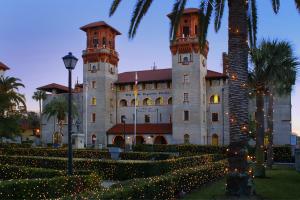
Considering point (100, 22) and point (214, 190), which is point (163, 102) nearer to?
point (100, 22)

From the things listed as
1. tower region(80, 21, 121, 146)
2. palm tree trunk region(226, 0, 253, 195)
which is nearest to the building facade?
tower region(80, 21, 121, 146)

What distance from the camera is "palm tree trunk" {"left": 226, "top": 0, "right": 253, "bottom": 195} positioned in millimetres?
13383

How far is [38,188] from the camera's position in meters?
12.1

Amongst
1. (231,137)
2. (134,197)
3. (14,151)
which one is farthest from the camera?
(14,151)

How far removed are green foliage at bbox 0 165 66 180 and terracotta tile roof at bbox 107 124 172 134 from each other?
38590mm

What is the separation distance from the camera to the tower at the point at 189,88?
53875 millimetres

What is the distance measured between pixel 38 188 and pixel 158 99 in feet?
159

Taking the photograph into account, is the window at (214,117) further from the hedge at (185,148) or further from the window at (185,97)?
the hedge at (185,148)

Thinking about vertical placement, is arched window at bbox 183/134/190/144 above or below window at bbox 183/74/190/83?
below

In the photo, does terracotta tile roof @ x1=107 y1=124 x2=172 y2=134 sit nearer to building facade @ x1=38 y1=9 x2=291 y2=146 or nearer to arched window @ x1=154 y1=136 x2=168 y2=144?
building facade @ x1=38 y1=9 x2=291 y2=146

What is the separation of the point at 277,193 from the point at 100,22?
171 ft

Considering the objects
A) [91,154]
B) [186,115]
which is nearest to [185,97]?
[186,115]

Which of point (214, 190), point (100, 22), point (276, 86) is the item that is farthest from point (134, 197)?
point (100, 22)

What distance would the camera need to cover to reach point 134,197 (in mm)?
10227
